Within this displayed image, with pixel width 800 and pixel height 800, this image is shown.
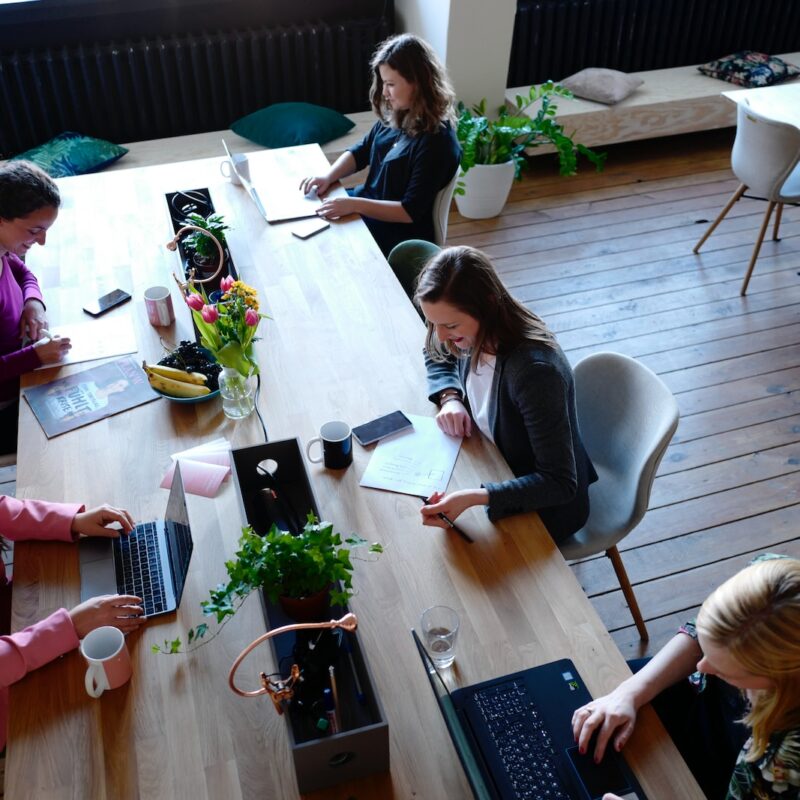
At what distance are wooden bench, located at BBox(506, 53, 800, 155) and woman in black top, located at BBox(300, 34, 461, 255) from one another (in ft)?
6.00

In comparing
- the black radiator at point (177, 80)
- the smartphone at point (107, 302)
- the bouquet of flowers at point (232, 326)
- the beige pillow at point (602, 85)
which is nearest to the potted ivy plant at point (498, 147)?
the beige pillow at point (602, 85)

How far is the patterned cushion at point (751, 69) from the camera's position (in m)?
4.96

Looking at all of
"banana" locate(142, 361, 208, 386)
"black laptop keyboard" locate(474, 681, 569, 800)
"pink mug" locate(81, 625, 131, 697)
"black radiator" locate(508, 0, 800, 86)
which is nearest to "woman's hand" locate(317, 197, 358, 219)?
"banana" locate(142, 361, 208, 386)

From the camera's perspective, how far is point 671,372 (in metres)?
3.47

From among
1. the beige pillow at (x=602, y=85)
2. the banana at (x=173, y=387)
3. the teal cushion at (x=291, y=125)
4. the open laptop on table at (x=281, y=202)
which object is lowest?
the teal cushion at (x=291, y=125)

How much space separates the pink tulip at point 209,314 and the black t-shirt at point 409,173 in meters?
1.24

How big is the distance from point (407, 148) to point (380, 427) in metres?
1.46

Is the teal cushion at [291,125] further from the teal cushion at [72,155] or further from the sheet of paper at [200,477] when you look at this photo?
the sheet of paper at [200,477]

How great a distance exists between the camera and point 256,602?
1646mm

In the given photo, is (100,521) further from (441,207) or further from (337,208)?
(441,207)

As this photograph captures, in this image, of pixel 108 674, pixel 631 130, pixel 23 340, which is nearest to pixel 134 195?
pixel 23 340

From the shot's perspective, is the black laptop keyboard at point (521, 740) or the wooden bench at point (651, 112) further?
the wooden bench at point (651, 112)

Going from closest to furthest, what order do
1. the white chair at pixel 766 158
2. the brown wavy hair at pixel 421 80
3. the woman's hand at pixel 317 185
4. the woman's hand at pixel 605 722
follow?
the woman's hand at pixel 605 722 < the brown wavy hair at pixel 421 80 < the woman's hand at pixel 317 185 < the white chair at pixel 766 158

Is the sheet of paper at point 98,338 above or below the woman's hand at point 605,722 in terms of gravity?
below
